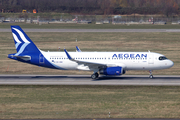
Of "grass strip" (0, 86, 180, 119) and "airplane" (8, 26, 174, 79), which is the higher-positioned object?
"airplane" (8, 26, 174, 79)

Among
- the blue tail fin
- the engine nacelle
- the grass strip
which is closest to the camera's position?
the grass strip

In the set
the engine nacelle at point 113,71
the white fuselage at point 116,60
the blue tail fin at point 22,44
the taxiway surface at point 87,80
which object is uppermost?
the blue tail fin at point 22,44

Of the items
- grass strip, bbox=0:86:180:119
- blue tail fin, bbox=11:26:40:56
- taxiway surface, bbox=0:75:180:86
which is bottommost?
grass strip, bbox=0:86:180:119

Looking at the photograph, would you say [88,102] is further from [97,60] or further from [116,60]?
[116,60]

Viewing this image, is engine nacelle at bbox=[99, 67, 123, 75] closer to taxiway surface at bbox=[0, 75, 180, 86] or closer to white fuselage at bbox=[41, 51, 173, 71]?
taxiway surface at bbox=[0, 75, 180, 86]

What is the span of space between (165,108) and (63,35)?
68.8m

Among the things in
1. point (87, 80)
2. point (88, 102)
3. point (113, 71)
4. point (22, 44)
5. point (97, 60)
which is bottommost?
point (88, 102)

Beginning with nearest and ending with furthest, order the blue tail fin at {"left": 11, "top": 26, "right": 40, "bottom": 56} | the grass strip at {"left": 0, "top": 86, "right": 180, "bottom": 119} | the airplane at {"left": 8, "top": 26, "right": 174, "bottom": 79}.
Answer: the grass strip at {"left": 0, "top": 86, "right": 180, "bottom": 119}
the airplane at {"left": 8, "top": 26, "right": 174, "bottom": 79}
the blue tail fin at {"left": 11, "top": 26, "right": 40, "bottom": 56}

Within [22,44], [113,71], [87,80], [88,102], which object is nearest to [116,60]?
[113,71]

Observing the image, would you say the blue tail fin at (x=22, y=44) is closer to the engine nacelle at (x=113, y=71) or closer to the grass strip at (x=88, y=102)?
the grass strip at (x=88, y=102)

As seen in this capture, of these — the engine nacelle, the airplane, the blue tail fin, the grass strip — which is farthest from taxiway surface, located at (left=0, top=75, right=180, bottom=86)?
the blue tail fin

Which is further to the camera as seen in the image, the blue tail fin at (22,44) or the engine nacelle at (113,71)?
the blue tail fin at (22,44)

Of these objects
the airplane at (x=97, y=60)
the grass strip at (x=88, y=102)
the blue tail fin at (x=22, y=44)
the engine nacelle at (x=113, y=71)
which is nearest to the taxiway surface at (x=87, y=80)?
the engine nacelle at (x=113, y=71)

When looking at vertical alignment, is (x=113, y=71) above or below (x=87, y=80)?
above
